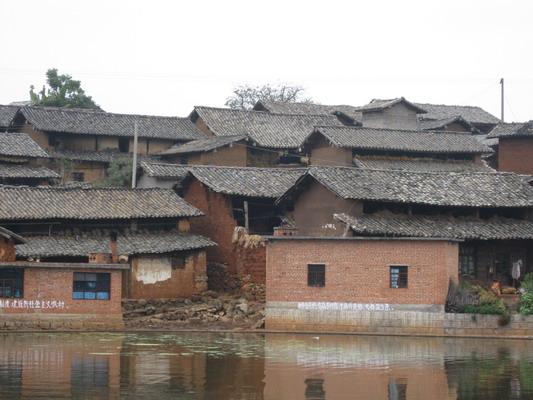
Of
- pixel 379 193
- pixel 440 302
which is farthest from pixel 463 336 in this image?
pixel 379 193

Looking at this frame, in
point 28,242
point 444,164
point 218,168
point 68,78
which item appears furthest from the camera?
point 68,78

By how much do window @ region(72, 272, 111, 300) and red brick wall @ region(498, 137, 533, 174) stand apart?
27981mm

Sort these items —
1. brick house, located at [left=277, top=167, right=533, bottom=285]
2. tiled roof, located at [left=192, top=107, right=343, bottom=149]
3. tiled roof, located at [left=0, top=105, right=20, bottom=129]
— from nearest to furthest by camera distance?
brick house, located at [left=277, top=167, right=533, bottom=285], tiled roof, located at [left=192, top=107, right=343, bottom=149], tiled roof, located at [left=0, top=105, right=20, bottom=129]

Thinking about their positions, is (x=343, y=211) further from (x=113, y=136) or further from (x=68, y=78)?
(x=68, y=78)

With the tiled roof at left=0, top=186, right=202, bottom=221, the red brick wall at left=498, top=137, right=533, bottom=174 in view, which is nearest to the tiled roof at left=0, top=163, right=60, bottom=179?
the tiled roof at left=0, top=186, right=202, bottom=221

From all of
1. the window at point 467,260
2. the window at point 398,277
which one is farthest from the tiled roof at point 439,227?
the window at point 398,277

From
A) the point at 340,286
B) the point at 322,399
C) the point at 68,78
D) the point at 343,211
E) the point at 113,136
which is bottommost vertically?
the point at 322,399

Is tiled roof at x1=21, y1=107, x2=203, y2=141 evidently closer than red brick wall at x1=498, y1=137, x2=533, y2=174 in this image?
No

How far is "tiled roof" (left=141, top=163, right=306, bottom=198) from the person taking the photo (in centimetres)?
5062

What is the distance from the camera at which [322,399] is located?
2820cm

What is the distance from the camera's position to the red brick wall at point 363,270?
4181 centimetres

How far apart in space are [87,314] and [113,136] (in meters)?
28.4

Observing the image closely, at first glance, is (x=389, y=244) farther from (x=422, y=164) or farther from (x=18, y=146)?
(x=18, y=146)

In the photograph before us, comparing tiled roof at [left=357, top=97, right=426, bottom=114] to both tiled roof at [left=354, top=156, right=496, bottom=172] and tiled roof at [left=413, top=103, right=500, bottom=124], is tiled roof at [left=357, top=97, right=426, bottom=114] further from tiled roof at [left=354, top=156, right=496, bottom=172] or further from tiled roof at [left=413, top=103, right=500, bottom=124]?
tiled roof at [left=354, top=156, right=496, bottom=172]
